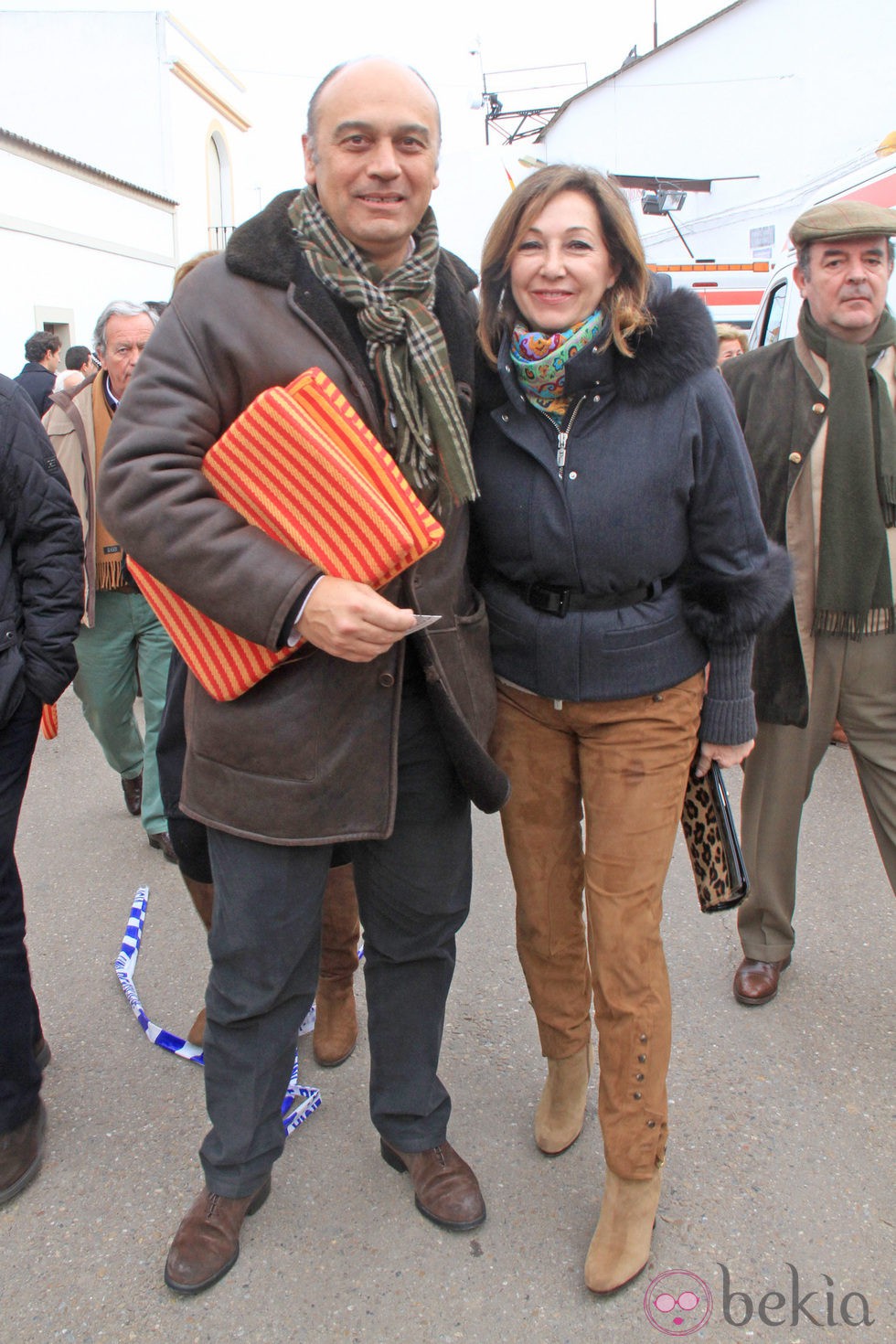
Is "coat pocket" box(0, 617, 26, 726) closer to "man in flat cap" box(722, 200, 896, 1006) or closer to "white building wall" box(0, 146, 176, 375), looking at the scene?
"man in flat cap" box(722, 200, 896, 1006)

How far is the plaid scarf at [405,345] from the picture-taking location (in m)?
1.81

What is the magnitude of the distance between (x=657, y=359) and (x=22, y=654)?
1.45 m

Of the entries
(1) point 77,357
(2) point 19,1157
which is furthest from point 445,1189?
(1) point 77,357

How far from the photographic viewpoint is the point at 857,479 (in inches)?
108

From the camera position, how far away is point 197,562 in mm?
1715

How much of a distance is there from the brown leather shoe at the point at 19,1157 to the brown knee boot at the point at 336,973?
701 millimetres

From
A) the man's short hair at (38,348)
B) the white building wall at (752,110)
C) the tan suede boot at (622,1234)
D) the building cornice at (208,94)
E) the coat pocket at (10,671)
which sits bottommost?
the tan suede boot at (622,1234)

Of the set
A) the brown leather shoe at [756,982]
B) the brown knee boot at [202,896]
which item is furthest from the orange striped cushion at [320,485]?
the brown leather shoe at [756,982]

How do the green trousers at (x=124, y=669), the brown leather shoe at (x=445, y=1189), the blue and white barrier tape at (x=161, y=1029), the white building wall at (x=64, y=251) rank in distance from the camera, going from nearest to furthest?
the brown leather shoe at (x=445, y=1189)
the blue and white barrier tape at (x=161, y=1029)
the green trousers at (x=124, y=669)
the white building wall at (x=64, y=251)

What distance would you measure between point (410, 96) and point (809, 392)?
4.69ft

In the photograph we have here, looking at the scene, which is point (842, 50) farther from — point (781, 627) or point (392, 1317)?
point (392, 1317)

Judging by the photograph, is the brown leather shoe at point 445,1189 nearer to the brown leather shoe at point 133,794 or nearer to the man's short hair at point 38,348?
the brown leather shoe at point 133,794

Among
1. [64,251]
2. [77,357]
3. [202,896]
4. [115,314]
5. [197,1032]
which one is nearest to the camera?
[202,896]

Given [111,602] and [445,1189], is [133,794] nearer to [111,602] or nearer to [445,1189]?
[111,602]
